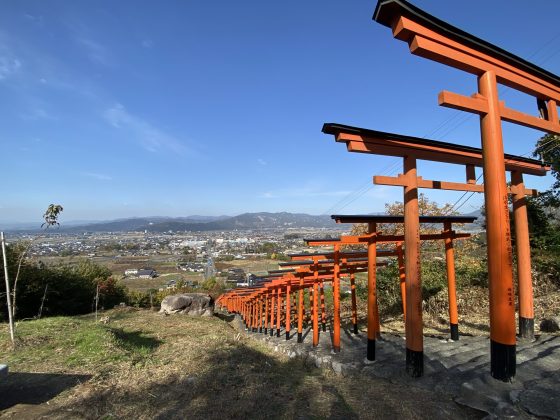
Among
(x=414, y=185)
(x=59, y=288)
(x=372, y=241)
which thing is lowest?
(x=59, y=288)

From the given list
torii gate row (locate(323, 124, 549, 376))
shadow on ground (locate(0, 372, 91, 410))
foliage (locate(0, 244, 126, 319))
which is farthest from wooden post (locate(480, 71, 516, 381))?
foliage (locate(0, 244, 126, 319))

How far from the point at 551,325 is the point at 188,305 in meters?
15.9

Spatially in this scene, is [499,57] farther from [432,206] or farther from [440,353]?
[432,206]

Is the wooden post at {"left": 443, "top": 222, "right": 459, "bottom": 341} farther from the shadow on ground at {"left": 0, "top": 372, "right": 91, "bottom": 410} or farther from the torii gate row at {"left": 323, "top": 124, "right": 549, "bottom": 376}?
the shadow on ground at {"left": 0, "top": 372, "right": 91, "bottom": 410}

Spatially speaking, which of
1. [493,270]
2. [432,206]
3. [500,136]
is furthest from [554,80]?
[432,206]

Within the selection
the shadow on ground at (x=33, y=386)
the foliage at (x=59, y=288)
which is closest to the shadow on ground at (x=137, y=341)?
the shadow on ground at (x=33, y=386)

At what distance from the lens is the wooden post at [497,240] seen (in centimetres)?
340

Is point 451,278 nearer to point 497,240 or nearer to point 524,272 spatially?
point 524,272

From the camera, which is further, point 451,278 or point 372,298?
point 451,278

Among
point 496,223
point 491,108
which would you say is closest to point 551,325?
point 496,223

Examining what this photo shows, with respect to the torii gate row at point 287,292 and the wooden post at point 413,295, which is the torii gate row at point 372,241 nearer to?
the wooden post at point 413,295

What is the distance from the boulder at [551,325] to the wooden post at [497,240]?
3753mm

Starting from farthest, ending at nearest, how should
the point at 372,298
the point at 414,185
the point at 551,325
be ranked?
the point at 551,325 → the point at 372,298 → the point at 414,185

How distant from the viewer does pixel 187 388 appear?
429cm
